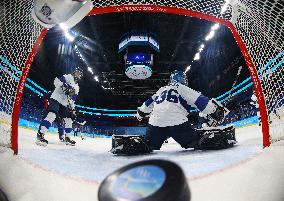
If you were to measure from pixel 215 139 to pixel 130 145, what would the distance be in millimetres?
563

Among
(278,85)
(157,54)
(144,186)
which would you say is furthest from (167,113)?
(157,54)

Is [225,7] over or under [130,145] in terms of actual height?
over

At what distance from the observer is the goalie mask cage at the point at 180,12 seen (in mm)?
967

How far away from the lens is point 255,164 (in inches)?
27.2

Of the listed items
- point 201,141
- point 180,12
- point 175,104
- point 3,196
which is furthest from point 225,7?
point 3,196

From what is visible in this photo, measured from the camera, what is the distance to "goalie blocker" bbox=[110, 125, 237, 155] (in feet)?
4.83

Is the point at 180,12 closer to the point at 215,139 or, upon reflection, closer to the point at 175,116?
the point at 175,116

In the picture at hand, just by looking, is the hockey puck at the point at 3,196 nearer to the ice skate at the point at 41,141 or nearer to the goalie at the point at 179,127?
the goalie at the point at 179,127

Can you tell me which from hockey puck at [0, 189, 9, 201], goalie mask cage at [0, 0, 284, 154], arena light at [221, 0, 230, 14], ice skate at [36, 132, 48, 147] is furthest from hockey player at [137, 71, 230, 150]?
hockey puck at [0, 189, 9, 201]

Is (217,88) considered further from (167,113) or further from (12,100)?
(12,100)

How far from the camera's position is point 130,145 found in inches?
58.3

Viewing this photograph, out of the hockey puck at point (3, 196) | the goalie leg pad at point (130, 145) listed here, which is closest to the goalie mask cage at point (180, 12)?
the hockey puck at point (3, 196)

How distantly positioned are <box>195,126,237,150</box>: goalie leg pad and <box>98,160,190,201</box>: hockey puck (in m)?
1.12

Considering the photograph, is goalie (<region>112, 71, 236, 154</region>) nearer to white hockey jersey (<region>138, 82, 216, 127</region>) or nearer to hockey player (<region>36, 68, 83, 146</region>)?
white hockey jersey (<region>138, 82, 216, 127</region>)
